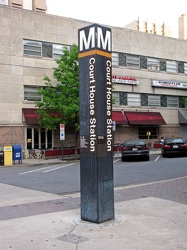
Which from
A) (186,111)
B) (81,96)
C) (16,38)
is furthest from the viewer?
(186,111)

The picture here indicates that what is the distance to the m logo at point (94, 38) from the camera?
6477 mm

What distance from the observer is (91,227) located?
6195 millimetres

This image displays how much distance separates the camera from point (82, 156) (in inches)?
263

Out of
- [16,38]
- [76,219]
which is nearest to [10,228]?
[76,219]

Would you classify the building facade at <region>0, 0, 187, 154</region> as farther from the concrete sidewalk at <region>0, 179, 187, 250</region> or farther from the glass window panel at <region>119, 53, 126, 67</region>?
the concrete sidewalk at <region>0, 179, 187, 250</region>

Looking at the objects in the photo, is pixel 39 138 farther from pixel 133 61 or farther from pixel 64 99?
pixel 133 61

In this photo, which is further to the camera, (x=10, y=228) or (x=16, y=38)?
(x=16, y=38)

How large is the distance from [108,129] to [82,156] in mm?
740

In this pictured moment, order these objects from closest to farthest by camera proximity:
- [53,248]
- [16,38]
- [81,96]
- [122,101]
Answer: [53,248] → [81,96] → [16,38] → [122,101]

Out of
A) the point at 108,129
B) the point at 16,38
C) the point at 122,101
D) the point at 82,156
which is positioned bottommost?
the point at 82,156

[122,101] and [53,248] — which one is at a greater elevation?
[122,101]

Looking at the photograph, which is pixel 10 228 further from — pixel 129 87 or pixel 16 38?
pixel 129 87

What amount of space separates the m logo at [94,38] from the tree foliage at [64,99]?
16.6 meters

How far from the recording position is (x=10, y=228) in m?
6.30
